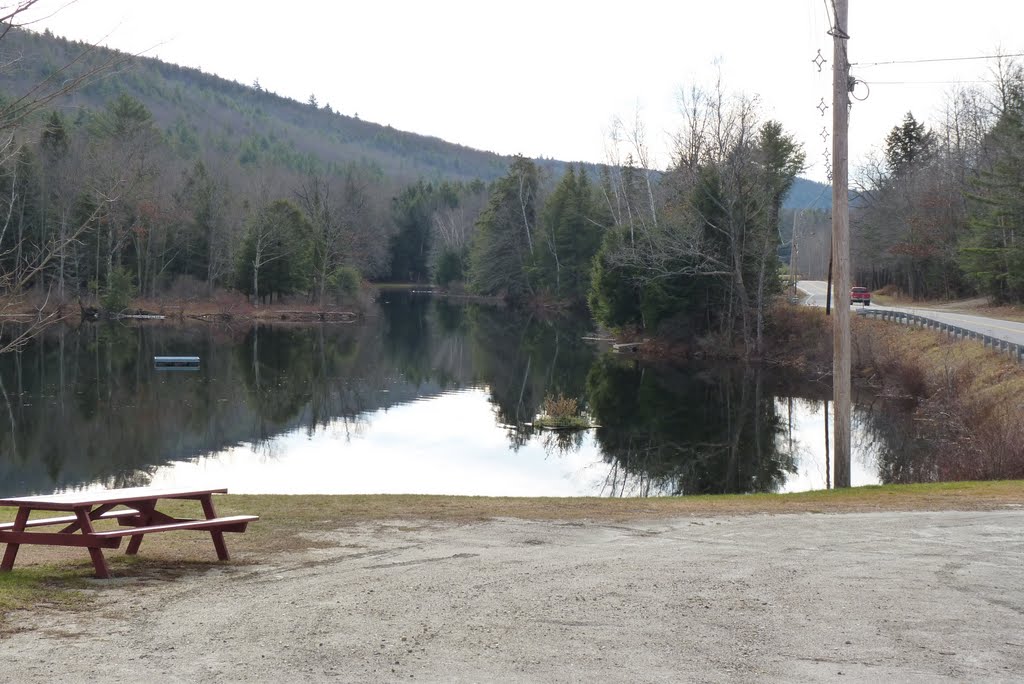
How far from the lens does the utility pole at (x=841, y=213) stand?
666 inches

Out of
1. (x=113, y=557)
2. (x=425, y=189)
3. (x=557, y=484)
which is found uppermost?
(x=425, y=189)

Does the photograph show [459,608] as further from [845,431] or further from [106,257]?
[106,257]

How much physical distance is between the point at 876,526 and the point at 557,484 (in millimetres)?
11433

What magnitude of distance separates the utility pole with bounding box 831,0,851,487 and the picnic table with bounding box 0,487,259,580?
1102 cm

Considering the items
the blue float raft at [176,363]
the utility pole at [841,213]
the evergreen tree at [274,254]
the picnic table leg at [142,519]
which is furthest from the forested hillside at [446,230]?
the utility pole at [841,213]

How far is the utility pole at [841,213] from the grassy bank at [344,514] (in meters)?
1.60

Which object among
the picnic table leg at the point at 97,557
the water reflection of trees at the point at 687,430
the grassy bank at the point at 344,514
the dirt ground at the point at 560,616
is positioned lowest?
the water reflection of trees at the point at 687,430

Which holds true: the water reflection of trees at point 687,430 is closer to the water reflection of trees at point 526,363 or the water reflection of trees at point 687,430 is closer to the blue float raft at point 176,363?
the water reflection of trees at point 526,363

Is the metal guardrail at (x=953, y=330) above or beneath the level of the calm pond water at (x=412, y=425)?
above

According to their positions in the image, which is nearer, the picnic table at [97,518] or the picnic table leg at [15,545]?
the picnic table at [97,518]

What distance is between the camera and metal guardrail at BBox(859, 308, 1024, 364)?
29672 mm

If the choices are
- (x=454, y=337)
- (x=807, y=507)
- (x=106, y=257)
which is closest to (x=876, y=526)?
(x=807, y=507)

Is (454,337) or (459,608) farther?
(454,337)

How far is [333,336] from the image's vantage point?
2625 inches
